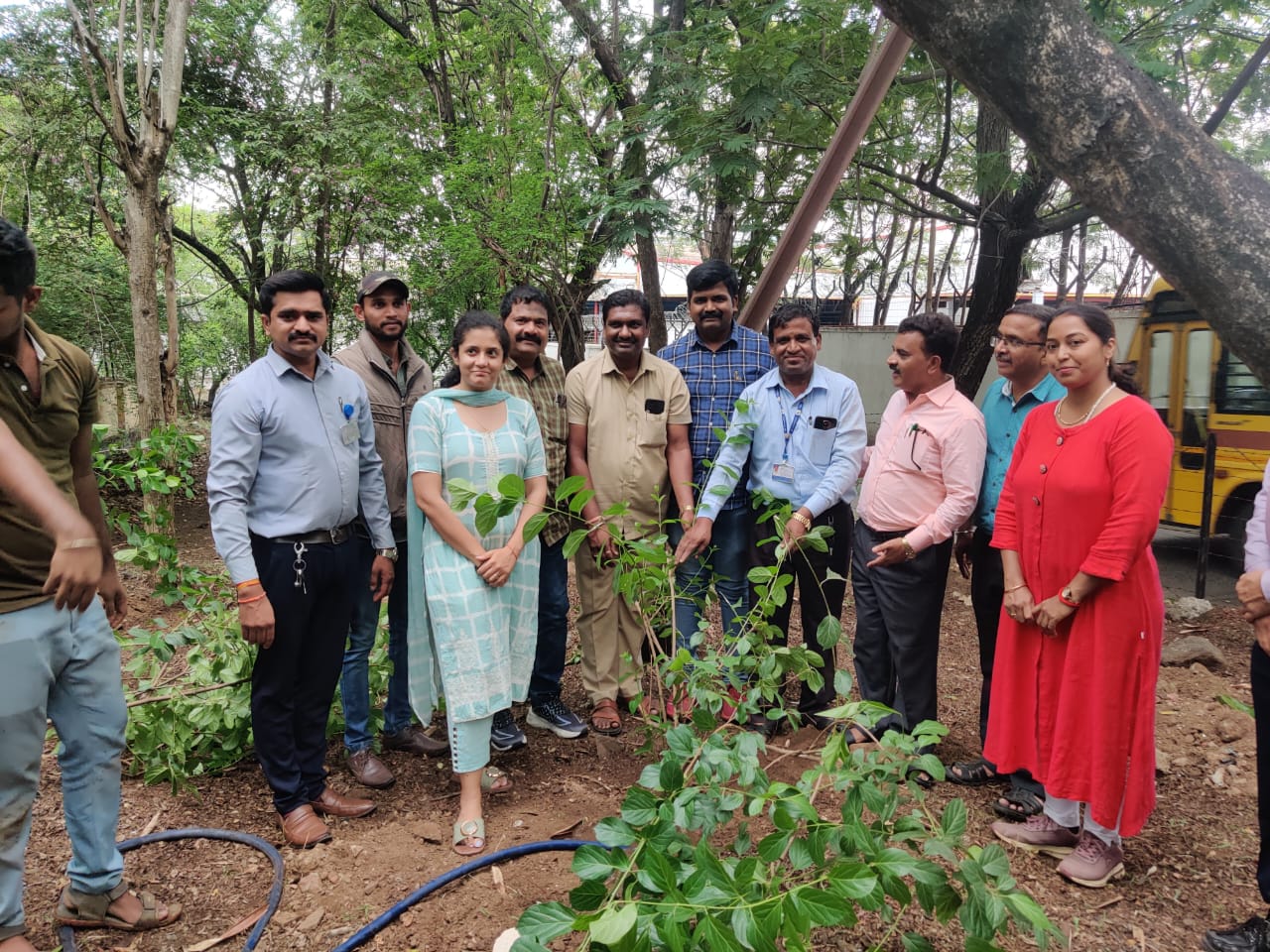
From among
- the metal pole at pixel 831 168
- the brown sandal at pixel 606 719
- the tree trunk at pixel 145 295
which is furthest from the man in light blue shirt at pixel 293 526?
the tree trunk at pixel 145 295

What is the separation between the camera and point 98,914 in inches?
87.7

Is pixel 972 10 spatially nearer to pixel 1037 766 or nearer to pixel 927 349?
pixel 927 349

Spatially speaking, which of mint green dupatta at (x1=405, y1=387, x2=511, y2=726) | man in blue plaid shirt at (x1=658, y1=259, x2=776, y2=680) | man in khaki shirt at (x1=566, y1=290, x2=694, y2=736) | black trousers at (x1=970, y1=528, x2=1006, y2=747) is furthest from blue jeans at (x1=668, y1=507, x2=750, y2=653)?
mint green dupatta at (x1=405, y1=387, x2=511, y2=726)

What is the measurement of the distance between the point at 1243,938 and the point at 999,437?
1721mm

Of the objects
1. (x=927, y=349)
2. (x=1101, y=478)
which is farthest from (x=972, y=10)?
(x=927, y=349)

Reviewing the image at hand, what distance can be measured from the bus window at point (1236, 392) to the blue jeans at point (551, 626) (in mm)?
6156

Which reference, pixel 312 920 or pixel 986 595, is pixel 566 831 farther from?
pixel 986 595

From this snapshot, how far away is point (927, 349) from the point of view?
304 cm

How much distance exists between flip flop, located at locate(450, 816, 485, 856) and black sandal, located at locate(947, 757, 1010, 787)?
177cm

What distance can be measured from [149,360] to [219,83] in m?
6.21

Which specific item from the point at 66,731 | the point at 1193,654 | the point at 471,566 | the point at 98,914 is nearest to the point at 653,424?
the point at 471,566

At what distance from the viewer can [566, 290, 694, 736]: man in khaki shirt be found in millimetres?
3445

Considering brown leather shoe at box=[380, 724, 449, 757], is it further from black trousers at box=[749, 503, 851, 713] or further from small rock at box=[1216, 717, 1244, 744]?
small rock at box=[1216, 717, 1244, 744]

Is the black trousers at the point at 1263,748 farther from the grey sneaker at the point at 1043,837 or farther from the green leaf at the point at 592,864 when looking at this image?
the green leaf at the point at 592,864
